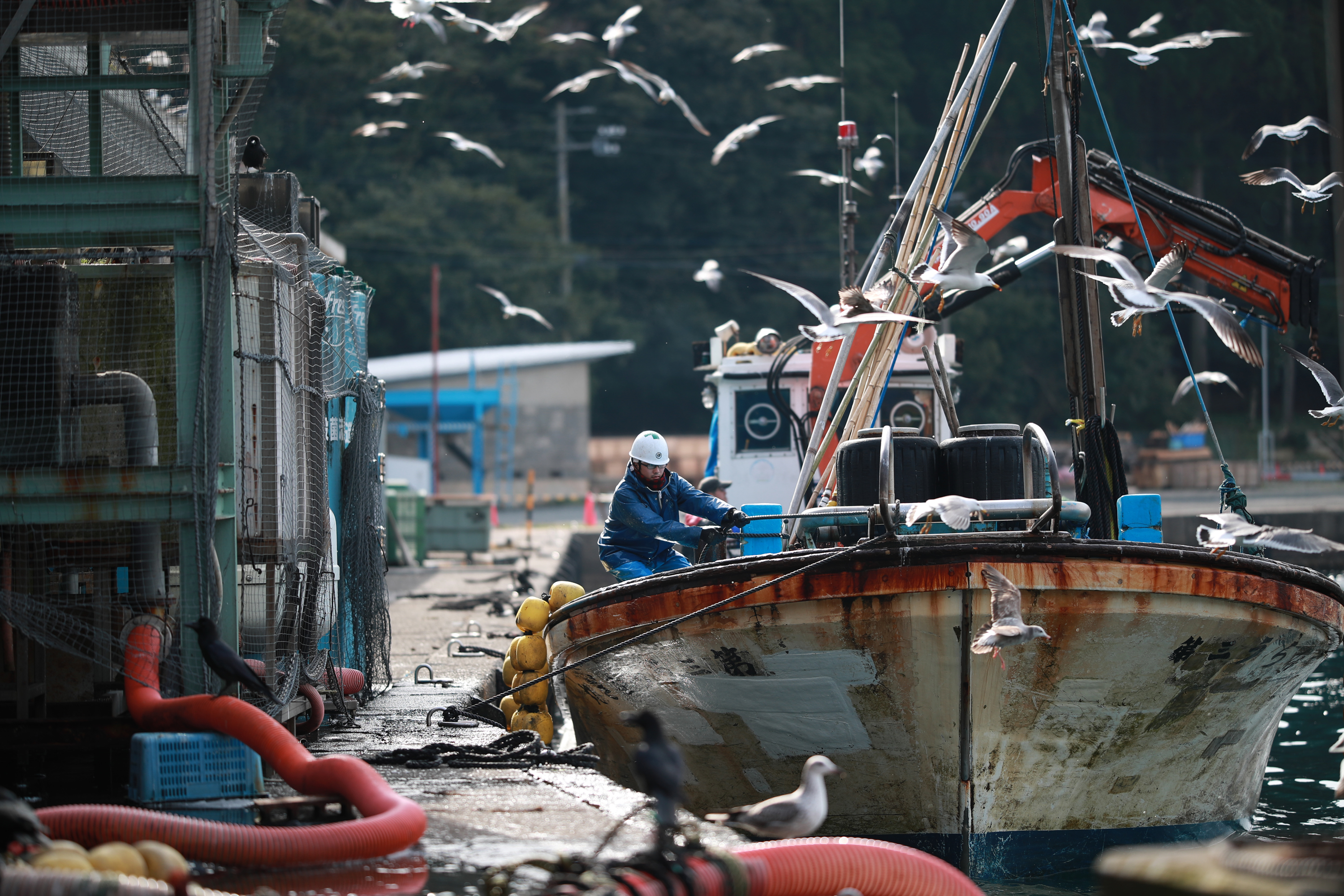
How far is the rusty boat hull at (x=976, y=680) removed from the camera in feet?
19.4

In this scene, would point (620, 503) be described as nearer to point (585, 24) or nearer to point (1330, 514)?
point (1330, 514)

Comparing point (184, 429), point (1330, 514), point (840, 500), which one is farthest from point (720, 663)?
point (1330, 514)

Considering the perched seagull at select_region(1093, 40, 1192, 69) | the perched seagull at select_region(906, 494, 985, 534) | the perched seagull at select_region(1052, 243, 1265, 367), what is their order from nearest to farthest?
the perched seagull at select_region(906, 494, 985, 534), the perched seagull at select_region(1052, 243, 1265, 367), the perched seagull at select_region(1093, 40, 1192, 69)

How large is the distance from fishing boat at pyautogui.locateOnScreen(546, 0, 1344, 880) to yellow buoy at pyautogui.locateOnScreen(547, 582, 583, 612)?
14.7 inches

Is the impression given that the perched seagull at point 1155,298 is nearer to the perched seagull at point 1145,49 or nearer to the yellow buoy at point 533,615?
the yellow buoy at point 533,615

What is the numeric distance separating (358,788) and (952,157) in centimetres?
504

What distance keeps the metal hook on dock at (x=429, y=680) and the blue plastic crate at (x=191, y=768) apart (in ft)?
13.0

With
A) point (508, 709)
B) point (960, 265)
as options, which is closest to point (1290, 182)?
point (960, 265)

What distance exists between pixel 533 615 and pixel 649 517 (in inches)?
41.5

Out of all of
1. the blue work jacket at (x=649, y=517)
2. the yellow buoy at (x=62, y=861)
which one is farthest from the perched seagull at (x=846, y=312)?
the yellow buoy at (x=62, y=861)

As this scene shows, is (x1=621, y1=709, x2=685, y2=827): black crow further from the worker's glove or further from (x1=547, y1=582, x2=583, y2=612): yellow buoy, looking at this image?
(x1=547, y1=582, x2=583, y2=612): yellow buoy

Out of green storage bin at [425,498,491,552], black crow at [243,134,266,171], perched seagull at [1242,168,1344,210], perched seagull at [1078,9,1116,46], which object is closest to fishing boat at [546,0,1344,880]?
perched seagull at [1242,168,1344,210]

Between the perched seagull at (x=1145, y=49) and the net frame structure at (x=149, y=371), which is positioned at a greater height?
the perched seagull at (x=1145, y=49)

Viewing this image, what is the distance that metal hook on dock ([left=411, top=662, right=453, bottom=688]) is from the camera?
30.5 feet
